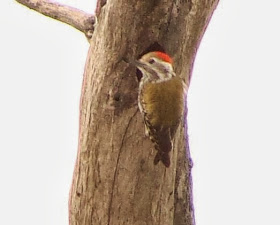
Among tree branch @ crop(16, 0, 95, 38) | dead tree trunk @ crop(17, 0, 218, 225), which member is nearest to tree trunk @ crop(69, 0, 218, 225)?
dead tree trunk @ crop(17, 0, 218, 225)

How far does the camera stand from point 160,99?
443 centimetres

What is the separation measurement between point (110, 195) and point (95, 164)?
0.20 meters

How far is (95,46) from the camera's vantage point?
4.57 metres

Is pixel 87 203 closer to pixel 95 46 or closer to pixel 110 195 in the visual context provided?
pixel 110 195

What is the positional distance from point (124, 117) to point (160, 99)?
23cm

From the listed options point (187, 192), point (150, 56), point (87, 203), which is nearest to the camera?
point (150, 56)

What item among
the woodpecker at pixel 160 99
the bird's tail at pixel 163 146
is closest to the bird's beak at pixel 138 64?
the woodpecker at pixel 160 99

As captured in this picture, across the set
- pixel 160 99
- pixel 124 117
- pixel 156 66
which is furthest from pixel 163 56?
pixel 124 117

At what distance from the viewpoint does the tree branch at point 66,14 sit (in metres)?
4.90

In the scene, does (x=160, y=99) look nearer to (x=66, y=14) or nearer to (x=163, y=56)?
(x=163, y=56)

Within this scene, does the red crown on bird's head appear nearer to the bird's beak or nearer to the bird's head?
the bird's head

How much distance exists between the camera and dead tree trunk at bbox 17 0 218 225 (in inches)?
174

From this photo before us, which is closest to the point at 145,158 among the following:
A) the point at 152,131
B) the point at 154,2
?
the point at 152,131

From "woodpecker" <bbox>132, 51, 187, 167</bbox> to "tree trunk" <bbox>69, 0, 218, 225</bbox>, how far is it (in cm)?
8
